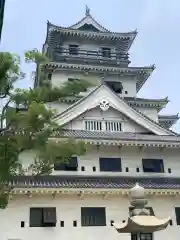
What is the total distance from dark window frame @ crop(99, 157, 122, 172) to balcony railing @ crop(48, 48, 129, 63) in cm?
1116

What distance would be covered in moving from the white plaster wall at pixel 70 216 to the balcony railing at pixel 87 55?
14.1 meters

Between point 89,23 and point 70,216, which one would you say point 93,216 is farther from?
point 89,23

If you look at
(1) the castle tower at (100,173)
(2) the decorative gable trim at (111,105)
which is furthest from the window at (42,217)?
(2) the decorative gable trim at (111,105)

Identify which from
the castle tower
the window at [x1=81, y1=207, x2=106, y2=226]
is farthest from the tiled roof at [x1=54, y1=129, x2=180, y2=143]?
the window at [x1=81, y1=207, x2=106, y2=226]

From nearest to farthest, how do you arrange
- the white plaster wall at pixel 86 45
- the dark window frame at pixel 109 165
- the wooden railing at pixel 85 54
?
the dark window frame at pixel 109 165 → the wooden railing at pixel 85 54 → the white plaster wall at pixel 86 45

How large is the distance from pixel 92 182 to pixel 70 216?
2.17 metres

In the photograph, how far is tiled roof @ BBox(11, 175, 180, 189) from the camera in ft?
64.3

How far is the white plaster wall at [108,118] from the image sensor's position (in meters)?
25.1

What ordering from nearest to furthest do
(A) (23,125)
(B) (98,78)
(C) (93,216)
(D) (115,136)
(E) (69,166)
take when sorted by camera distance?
(A) (23,125) < (C) (93,216) < (E) (69,166) < (D) (115,136) < (B) (98,78)

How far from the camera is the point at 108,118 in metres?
25.5

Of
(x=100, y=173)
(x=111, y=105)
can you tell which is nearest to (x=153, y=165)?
(x=100, y=173)

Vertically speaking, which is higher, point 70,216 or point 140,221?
point 70,216

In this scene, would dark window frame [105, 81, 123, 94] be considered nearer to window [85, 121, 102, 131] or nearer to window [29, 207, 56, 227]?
window [85, 121, 102, 131]

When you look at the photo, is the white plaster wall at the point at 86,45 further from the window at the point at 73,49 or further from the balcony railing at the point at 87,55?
the balcony railing at the point at 87,55
